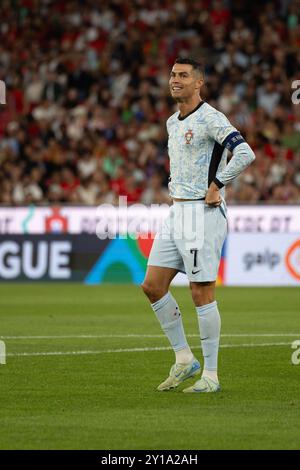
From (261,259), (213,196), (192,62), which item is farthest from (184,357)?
(261,259)

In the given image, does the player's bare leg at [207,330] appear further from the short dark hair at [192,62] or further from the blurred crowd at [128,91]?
the blurred crowd at [128,91]

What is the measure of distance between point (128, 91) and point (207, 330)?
1969 cm

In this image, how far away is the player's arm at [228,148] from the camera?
923 cm

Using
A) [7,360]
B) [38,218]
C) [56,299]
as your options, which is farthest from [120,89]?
[7,360]

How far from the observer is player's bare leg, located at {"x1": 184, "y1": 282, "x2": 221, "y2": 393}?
9.41m

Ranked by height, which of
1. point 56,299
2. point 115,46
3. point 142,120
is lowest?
point 56,299

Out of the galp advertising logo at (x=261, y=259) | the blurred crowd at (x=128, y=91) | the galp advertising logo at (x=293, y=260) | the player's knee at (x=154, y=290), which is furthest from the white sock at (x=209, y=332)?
the blurred crowd at (x=128, y=91)

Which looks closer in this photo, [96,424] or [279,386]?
[96,424]

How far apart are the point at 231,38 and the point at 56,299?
38.9 ft

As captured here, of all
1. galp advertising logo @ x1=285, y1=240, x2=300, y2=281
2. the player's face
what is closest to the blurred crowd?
galp advertising logo @ x1=285, y1=240, x2=300, y2=281

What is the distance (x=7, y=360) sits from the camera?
11344 mm

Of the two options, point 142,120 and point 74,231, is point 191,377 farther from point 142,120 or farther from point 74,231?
point 142,120

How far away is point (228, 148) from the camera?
9.34 m

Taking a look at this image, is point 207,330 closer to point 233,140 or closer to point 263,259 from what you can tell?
point 233,140
